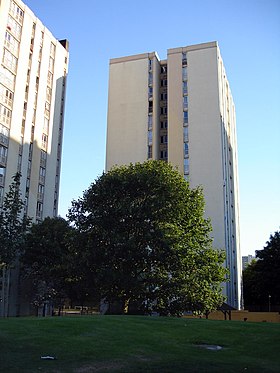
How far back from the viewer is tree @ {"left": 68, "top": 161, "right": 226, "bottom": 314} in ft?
109

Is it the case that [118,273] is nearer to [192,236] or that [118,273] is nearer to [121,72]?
[192,236]

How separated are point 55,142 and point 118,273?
32251 mm

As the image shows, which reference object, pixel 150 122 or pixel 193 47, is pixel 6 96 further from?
pixel 193 47

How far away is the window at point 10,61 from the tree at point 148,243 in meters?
24.1

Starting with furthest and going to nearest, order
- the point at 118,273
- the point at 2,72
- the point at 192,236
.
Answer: the point at 2,72 < the point at 192,236 < the point at 118,273

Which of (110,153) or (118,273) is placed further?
(110,153)

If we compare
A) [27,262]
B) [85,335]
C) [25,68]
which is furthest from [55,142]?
[85,335]

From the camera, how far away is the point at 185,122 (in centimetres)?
6775

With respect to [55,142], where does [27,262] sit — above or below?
below

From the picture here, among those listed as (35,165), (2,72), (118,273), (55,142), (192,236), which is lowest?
(118,273)

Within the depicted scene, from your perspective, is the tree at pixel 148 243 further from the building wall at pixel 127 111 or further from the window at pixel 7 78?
the building wall at pixel 127 111

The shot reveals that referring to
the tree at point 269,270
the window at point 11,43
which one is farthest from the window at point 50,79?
the tree at point 269,270

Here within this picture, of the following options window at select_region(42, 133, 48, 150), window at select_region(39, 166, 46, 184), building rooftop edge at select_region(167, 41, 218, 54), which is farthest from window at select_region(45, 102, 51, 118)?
building rooftop edge at select_region(167, 41, 218, 54)

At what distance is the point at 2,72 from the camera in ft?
168
